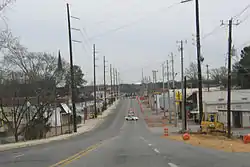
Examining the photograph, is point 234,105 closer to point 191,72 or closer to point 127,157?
point 127,157

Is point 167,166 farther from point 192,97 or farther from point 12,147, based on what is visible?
point 192,97

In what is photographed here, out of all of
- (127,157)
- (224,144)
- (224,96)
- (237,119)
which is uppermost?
(224,96)

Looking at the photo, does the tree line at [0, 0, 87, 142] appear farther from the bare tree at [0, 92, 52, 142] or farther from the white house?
the white house

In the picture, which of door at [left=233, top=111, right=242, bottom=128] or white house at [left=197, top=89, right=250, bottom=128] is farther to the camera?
door at [left=233, top=111, right=242, bottom=128]

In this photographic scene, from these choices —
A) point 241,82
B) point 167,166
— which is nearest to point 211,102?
point 241,82

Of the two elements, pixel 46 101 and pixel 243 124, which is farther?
pixel 243 124

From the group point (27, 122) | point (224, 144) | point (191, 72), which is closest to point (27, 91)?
point (27, 122)

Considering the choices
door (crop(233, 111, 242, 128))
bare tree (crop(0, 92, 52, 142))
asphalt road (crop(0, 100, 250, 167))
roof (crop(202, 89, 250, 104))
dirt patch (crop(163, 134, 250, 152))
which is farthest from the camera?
roof (crop(202, 89, 250, 104))

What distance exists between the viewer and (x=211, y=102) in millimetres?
70312

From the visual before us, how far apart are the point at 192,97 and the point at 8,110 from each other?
155ft

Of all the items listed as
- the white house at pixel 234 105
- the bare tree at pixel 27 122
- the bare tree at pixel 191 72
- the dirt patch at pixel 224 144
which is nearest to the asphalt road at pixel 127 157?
the dirt patch at pixel 224 144

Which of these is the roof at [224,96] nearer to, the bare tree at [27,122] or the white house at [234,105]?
the white house at [234,105]

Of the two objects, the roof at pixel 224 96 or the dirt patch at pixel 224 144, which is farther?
the roof at pixel 224 96

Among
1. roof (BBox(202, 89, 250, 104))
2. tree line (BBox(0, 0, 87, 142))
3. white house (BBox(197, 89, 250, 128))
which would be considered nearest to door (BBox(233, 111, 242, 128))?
white house (BBox(197, 89, 250, 128))
